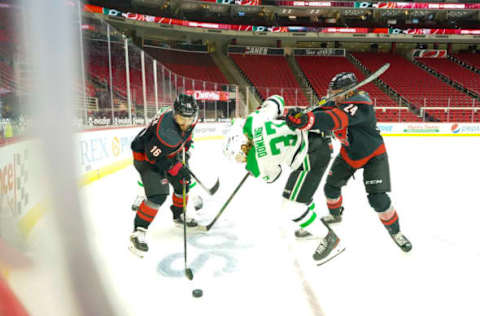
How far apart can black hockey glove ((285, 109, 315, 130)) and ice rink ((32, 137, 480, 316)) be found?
2.03 feet

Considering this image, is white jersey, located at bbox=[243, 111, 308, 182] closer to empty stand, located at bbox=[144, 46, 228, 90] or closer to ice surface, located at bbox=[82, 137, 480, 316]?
ice surface, located at bbox=[82, 137, 480, 316]

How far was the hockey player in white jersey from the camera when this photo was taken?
71.7 inches

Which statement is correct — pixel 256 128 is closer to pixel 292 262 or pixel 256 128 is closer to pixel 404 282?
pixel 292 262

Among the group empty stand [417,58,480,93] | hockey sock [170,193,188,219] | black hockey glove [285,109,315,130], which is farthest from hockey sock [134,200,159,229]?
empty stand [417,58,480,93]

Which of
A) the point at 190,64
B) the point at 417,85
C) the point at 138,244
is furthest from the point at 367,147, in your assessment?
the point at 417,85

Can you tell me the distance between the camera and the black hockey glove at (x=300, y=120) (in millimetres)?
1686

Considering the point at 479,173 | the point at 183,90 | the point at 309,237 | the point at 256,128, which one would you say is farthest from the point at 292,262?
the point at 183,90

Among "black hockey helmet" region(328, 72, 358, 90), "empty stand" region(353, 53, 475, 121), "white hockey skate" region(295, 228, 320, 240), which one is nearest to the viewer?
"black hockey helmet" region(328, 72, 358, 90)

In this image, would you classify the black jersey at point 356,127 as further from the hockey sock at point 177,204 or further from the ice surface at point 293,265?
the hockey sock at point 177,204

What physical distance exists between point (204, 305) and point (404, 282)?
1.06 meters

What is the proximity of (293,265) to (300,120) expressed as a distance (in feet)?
2.86

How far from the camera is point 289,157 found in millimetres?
1879

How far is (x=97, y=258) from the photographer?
1.04 ft

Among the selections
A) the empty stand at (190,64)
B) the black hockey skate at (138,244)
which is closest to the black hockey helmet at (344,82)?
the black hockey skate at (138,244)
